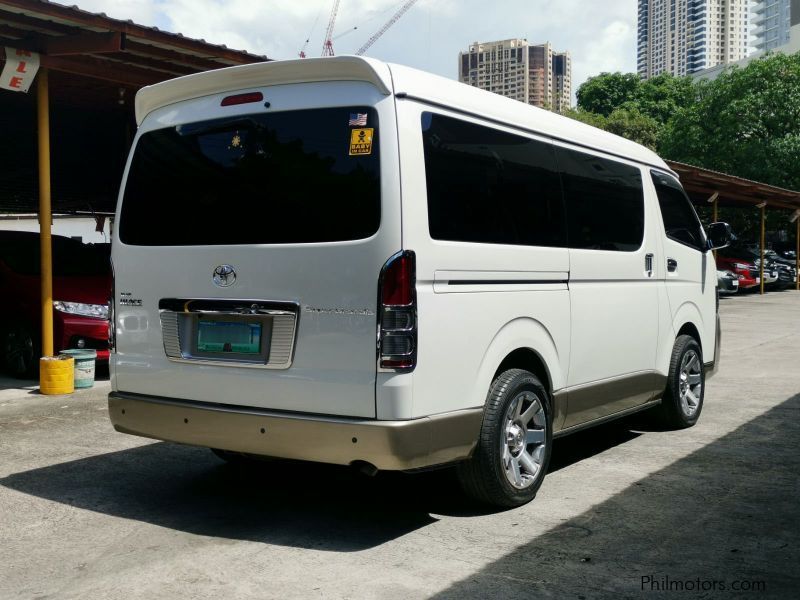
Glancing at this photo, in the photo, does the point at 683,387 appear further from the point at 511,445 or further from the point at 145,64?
the point at 145,64

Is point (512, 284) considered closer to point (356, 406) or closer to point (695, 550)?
point (356, 406)

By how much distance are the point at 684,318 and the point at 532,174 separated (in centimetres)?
253

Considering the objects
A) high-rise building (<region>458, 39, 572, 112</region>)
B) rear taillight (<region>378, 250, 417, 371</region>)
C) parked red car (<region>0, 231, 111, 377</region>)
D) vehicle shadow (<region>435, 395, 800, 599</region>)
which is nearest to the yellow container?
parked red car (<region>0, 231, 111, 377</region>)

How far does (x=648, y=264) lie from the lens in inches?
245

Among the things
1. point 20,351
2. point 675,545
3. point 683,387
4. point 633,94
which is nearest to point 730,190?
point 683,387

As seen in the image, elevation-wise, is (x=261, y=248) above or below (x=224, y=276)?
above

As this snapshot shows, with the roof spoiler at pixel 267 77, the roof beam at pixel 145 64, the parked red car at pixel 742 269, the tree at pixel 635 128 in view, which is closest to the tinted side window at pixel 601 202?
the roof spoiler at pixel 267 77

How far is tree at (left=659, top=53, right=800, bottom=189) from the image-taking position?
123 feet

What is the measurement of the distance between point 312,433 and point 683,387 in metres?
3.85

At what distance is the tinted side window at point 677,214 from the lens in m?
6.62

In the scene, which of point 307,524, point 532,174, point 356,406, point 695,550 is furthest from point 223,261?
point 695,550

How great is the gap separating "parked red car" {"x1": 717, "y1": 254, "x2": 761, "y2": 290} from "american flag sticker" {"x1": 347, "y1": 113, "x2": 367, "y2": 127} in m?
25.4

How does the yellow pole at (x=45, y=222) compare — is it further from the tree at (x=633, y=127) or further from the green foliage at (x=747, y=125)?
the tree at (x=633, y=127)

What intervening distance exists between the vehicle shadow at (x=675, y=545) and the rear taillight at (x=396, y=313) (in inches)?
38.7
